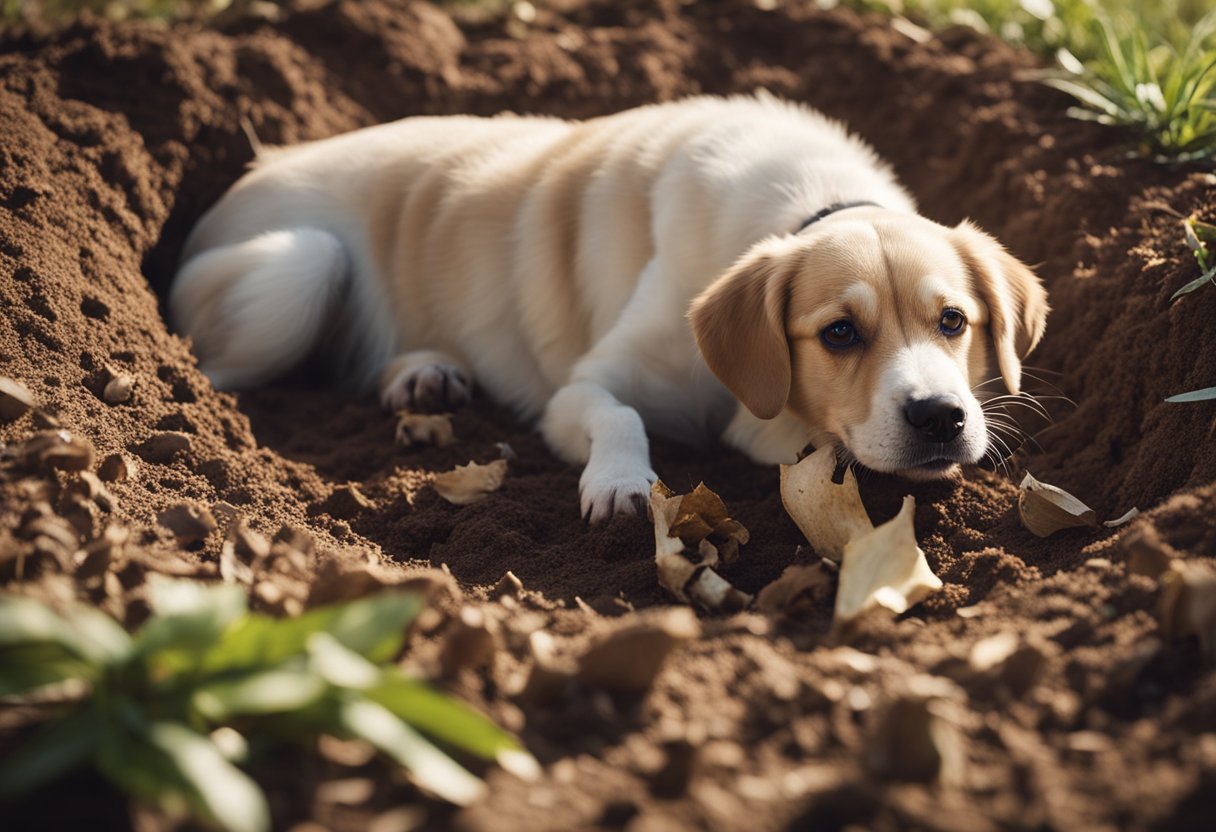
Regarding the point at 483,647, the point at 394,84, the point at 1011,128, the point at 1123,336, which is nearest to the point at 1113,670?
the point at 483,647

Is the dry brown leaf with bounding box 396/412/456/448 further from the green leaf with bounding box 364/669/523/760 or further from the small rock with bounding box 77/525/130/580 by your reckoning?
the green leaf with bounding box 364/669/523/760

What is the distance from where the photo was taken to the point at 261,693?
164cm

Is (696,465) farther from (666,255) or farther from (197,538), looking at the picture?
(197,538)

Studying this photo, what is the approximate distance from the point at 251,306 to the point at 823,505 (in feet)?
8.23

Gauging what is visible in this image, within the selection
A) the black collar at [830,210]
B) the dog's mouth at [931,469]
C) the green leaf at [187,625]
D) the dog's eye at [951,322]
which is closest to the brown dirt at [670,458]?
the dog's mouth at [931,469]

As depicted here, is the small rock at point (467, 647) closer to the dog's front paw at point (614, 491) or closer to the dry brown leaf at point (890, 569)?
the dry brown leaf at point (890, 569)

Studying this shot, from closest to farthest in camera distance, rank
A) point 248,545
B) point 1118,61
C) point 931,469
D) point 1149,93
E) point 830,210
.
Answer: point 248,545, point 931,469, point 830,210, point 1149,93, point 1118,61

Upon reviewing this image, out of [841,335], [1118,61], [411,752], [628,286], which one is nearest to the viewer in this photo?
[411,752]

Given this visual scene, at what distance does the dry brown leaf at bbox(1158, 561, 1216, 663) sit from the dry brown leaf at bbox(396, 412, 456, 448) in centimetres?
246

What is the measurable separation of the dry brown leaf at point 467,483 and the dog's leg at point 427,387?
86 centimetres

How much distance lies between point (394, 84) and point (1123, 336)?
373cm

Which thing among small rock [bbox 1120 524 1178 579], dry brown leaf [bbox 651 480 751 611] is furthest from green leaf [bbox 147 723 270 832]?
small rock [bbox 1120 524 1178 579]

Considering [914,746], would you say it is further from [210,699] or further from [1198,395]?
[1198,395]

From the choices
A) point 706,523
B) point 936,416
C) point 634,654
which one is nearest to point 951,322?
point 936,416
